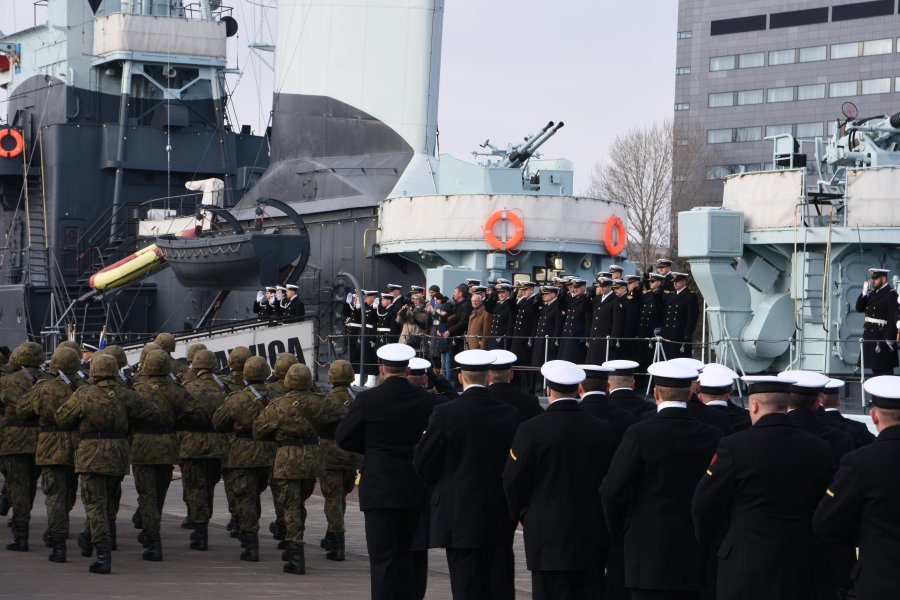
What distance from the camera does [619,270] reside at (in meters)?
15.0

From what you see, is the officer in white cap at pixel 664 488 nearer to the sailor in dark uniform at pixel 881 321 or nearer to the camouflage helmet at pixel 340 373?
the camouflage helmet at pixel 340 373

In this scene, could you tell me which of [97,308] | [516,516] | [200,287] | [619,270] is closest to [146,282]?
[97,308]

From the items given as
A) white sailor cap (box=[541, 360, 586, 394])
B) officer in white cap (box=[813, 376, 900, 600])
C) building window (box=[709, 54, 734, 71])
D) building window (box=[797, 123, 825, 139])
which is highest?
building window (box=[709, 54, 734, 71])

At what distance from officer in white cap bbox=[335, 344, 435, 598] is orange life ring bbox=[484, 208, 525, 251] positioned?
39.1ft

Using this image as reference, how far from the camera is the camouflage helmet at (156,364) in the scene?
10.8 m

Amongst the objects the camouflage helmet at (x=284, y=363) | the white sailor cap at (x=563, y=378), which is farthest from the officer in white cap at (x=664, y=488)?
the camouflage helmet at (x=284, y=363)

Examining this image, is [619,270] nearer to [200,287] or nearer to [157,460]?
[157,460]

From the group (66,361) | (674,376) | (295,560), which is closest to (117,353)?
(66,361)

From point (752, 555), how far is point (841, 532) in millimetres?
527

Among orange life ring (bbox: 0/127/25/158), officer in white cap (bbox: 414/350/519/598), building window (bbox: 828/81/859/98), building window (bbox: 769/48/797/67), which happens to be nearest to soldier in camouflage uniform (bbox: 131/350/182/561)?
officer in white cap (bbox: 414/350/519/598)

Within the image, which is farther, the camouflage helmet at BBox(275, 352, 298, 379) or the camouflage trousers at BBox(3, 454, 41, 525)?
the camouflage helmet at BBox(275, 352, 298, 379)

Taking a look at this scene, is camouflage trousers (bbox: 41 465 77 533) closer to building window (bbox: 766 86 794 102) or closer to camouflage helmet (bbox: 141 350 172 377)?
camouflage helmet (bbox: 141 350 172 377)

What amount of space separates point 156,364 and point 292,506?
5.53ft

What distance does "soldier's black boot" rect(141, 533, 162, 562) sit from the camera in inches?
406
